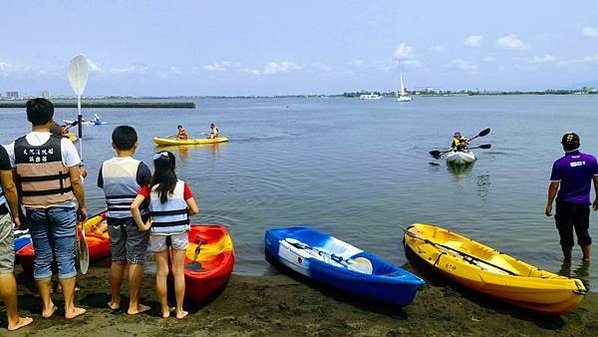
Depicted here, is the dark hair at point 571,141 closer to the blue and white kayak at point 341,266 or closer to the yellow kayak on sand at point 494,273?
the yellow kayak on sand at point 494,273

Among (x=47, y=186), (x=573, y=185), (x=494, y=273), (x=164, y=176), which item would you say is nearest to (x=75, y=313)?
(x=47, y=186)

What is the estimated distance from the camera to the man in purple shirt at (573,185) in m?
7.03

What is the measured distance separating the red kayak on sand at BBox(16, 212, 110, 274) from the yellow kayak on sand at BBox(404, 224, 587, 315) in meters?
5.07

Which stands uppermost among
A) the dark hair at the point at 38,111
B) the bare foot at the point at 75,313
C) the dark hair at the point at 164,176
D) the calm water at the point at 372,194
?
the dark hair at the point at 38,111

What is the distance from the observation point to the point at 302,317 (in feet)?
18.8

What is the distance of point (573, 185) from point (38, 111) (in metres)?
6.93

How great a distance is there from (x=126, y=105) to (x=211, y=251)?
114 meters

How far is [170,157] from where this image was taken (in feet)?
16.0

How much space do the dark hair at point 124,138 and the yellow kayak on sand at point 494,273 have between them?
15.2 ft

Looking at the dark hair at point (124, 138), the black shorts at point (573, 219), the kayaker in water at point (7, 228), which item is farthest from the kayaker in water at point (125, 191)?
the black shorts at point (573, 219)

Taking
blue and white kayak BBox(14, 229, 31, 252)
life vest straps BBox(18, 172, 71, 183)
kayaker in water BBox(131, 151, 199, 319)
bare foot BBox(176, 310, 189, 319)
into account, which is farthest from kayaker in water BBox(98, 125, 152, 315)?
blue and white kayak BBox(14, 229, 31, 252)

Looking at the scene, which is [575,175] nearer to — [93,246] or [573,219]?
[573,219]

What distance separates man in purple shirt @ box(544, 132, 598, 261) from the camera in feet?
23.1

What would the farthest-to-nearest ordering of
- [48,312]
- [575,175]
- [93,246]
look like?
1. [93,246]
2. [575,175]
3. [48,312]
